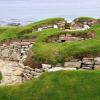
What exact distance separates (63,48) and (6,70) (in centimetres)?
444

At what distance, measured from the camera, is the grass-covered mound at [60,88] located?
18328 mm

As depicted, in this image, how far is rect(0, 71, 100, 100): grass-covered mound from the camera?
18.3 meters

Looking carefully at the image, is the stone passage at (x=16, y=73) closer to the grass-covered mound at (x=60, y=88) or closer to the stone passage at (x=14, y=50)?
the stone passage at (x=14, y=50)

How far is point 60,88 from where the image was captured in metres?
18.7

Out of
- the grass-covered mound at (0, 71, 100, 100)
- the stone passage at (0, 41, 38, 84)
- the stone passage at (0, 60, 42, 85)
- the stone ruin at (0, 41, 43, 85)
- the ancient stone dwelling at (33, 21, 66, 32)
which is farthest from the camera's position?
the ancient stone dwelling at (33, 21, 66, 32)

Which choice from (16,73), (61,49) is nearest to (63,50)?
(61,49)

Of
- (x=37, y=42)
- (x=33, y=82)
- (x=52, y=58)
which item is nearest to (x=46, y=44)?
(x=37, y=42)

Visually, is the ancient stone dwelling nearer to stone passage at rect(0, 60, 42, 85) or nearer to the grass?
the grass

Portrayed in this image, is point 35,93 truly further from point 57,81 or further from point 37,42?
point 37,42

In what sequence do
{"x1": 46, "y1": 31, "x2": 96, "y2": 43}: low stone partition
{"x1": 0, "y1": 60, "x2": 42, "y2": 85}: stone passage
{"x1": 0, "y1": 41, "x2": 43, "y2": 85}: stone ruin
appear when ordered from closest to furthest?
A: {"x1": 0, "y1": 60, "x2": 42, "y2": 85}: stone passage
{"x1": 0, "y1": 41, "x2": 43, "y2": 85}: stone ruin
{"x1": 46, "y1": 31, "x2": 96, "y2": 43}: low stone partition

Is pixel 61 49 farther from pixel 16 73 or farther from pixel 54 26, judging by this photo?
pixel 54 26

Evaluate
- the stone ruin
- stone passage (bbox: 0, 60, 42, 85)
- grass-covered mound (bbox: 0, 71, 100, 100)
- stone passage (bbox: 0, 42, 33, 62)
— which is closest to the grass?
stone passage (bbox: 0, 60, 42, 85)

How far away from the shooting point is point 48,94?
18.5 metres

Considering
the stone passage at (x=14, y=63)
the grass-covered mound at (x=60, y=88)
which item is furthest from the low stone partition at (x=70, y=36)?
the grass-covered mound at (x=60, y=88)
